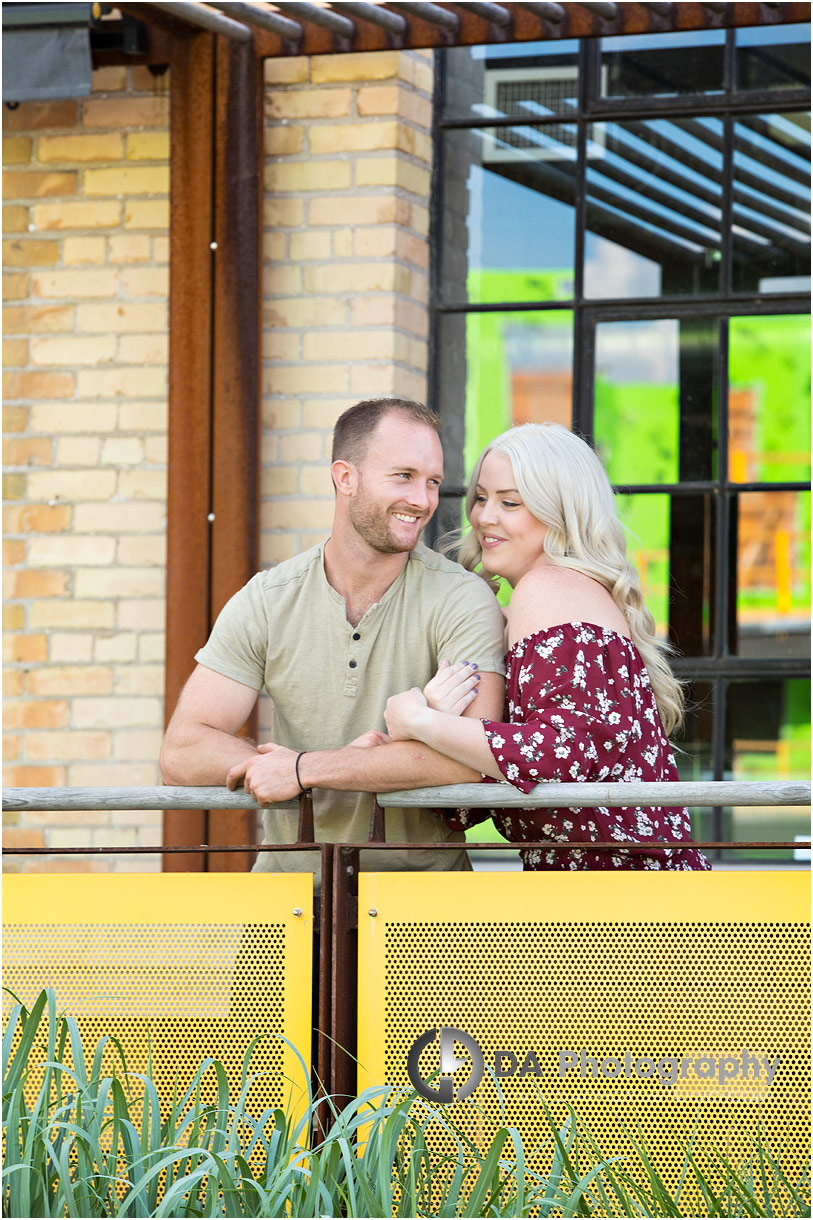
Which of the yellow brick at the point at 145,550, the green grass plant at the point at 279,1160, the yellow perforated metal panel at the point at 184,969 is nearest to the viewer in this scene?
the green grass plant at the point at 279,1160

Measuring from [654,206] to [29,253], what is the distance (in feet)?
6.83

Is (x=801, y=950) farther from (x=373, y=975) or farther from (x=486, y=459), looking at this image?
(x=486, y=459)

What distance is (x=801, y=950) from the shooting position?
289 cm

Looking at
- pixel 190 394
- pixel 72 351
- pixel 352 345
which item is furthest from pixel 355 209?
pixel 72 351

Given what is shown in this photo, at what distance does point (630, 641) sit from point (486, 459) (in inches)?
21.4

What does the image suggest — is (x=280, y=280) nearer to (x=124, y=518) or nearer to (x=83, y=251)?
(x=83, y=251)

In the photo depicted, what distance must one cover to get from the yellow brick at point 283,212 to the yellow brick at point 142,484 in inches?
34.5

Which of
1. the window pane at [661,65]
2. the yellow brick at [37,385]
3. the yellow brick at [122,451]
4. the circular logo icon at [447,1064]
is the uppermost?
the window pane at [661,65]

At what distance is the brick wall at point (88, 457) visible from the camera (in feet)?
16.1

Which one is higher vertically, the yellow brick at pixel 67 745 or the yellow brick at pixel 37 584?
the yellow brick at pixel 37 584

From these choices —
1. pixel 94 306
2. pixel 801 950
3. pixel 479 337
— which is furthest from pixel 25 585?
pixel 801 950

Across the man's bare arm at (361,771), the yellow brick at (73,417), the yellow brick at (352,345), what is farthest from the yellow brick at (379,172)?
the man's bare arm at (361,771)

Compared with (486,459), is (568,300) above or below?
above

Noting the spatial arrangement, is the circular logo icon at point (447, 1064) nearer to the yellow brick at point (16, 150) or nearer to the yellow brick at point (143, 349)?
the yellow brick at point (143, 349)
